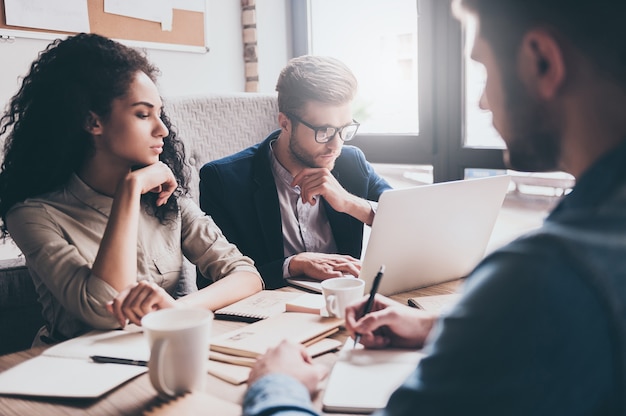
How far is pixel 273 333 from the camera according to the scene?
975 millimetres

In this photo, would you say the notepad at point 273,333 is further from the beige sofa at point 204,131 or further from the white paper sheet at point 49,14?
the white paper sheet at point 49,14

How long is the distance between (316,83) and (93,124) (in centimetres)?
72

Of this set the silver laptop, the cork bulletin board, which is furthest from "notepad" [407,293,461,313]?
the cork bulletin board

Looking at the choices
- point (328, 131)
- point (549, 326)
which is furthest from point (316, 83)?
point (549, 326)

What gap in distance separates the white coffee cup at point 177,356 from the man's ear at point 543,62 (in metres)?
0.50

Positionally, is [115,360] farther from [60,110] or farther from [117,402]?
[60,110]

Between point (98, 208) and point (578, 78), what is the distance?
115cm

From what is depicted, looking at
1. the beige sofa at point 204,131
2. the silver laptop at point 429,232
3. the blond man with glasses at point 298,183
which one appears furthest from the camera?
the blond man with glasses at point 298,183

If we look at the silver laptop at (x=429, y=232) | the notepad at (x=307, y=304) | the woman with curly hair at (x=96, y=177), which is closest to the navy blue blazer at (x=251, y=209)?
the woman with curly hair at (x=96, y=177)

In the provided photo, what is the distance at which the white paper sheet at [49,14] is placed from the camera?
2.03 metres

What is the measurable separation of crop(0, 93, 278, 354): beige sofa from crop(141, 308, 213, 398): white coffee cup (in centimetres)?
105

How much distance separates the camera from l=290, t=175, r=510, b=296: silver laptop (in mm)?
1131

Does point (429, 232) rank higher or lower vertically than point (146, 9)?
lower

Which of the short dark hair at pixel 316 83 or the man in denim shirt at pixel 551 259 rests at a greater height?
the short dark hair at pixel 316 83
